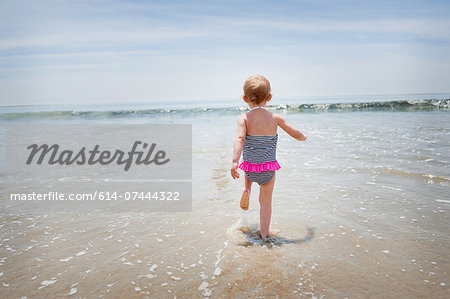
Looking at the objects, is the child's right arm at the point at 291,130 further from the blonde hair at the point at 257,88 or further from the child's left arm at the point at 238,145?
the child's left arm at the point at 238,145

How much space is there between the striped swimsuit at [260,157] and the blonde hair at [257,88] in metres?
Answer: 0.43

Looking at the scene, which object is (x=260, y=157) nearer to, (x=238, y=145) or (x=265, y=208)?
(x=238, y=145)

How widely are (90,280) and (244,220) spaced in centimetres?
189

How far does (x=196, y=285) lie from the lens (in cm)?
246

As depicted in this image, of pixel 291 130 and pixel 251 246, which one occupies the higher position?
pixel 291 130

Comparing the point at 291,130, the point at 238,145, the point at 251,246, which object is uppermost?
the point at 291,130

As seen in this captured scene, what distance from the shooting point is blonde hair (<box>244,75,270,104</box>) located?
3184mm

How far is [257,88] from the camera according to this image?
318 centimetres

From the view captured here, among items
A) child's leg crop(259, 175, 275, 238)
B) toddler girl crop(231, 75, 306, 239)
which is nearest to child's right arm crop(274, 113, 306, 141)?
toddler girl crop(231, 75, 306, 239)

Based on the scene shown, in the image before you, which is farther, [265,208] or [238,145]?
[265,208]

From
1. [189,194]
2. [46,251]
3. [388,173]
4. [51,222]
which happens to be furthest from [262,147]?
[388,173]

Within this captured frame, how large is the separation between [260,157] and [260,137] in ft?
0.75

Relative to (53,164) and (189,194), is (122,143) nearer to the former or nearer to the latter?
(53,164)

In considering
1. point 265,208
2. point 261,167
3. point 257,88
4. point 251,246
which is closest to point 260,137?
point 261,167
